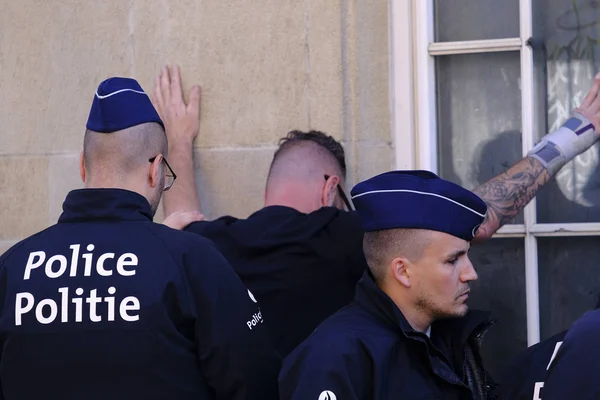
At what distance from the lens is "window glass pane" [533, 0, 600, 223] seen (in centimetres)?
389

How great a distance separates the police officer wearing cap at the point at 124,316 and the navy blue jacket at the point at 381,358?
195 millimetres

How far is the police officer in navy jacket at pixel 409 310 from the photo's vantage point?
2830mm

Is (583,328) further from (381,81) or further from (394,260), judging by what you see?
(381,81)

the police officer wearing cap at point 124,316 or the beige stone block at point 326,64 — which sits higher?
the beige stone block at point 326,64

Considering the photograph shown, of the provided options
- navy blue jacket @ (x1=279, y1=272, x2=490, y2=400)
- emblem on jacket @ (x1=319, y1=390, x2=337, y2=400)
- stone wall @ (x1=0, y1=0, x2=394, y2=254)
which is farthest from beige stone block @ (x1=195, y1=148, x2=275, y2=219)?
emblem on jacket @ (x1=319, y1=390, x2=337, y2=400)

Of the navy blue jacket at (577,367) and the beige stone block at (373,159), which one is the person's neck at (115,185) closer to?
the beige stone block at (373,159)

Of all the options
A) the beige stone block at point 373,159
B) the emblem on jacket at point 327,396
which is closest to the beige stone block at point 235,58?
the beige stone block at point 373,159

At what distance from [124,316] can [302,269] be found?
2.47ft

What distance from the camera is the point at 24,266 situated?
2939 millimetres

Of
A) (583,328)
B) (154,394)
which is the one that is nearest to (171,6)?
(154,394)

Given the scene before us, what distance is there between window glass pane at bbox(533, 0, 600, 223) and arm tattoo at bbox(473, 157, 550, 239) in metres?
0.29

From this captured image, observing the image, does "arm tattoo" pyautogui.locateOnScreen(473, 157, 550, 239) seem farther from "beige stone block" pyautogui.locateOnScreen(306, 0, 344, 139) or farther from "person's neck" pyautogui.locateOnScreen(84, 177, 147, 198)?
"person's neck" pyautogui.locateOnScreen(84, 177, 147, 198)

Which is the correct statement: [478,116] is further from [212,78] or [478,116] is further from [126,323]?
[126,323]

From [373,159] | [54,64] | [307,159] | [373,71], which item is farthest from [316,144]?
[54,64]
